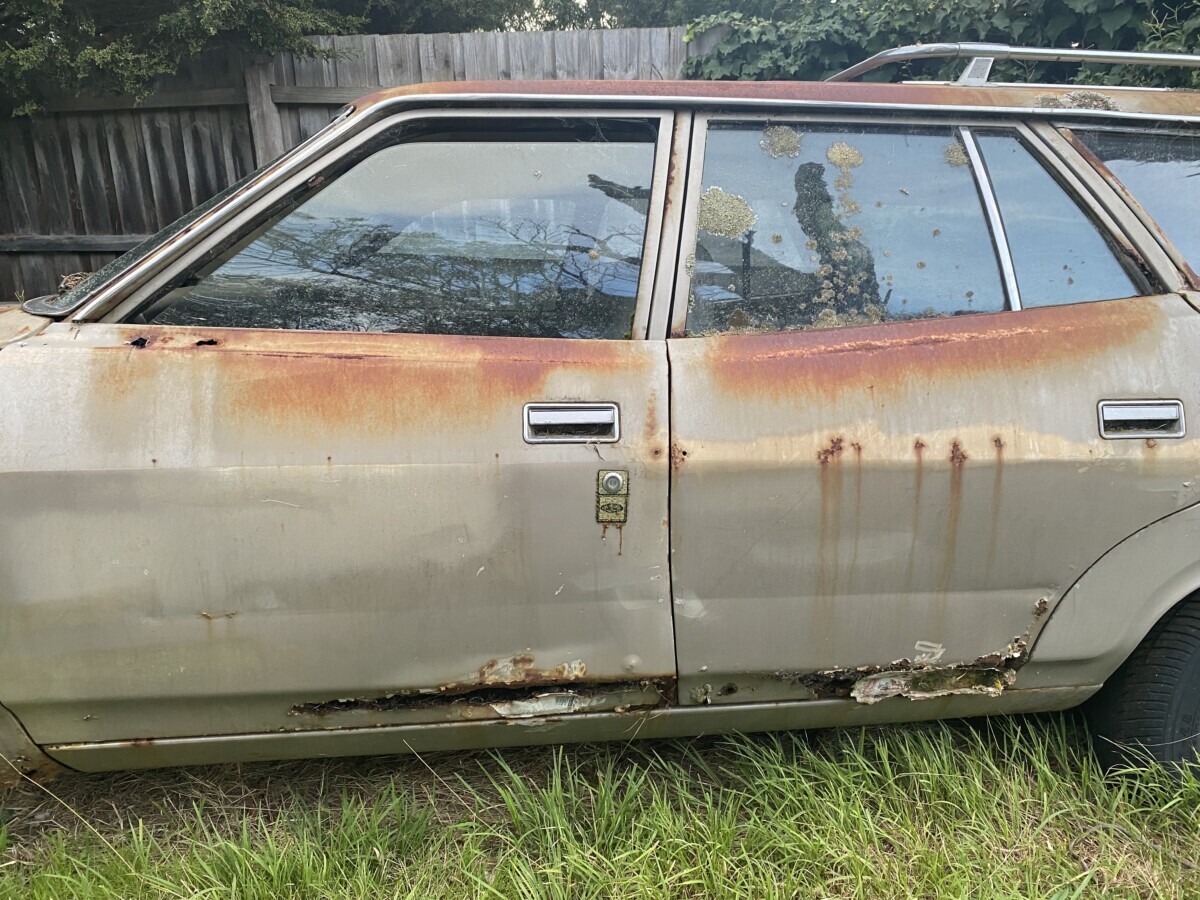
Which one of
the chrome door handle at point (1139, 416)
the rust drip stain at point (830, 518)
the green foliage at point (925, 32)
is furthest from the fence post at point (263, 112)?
the chrome door handle at point (1139, 416)

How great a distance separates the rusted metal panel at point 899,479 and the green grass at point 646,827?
414mm

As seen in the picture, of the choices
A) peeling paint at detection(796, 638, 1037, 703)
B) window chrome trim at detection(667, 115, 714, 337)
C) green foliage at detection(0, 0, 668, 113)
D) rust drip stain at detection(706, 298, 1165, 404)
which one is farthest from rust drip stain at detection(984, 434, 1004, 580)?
green foliage at detection(0, 0, 668, 113)

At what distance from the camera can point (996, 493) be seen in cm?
180

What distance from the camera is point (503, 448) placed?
5.62ft

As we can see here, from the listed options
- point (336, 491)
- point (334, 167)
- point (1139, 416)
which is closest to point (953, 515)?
point (1139, 416)

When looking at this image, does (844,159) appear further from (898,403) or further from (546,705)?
(546,705)

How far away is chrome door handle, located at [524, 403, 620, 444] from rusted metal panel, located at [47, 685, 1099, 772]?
675 mm

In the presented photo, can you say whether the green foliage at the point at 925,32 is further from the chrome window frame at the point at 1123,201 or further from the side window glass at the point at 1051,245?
the side window glass at the point at 1051,245

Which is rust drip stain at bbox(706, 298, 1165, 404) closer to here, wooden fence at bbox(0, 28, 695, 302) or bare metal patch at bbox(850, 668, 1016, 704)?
bare metal patch at bbox(850, 668, 1016, 704)

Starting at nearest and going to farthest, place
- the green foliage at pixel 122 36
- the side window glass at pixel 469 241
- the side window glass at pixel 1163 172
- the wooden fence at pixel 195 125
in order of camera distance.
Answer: the side window glass at pixel 469 241 < the side window glass at pixel 1163 172 < the green foliage at pixel 122 36 < the wooden fence at pixel 195 125

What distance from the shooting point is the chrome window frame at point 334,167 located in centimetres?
178

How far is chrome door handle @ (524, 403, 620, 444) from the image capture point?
1728 mm

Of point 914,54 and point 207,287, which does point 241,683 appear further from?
point 914,54

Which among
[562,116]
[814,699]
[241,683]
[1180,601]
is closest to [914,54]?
[562,116]
